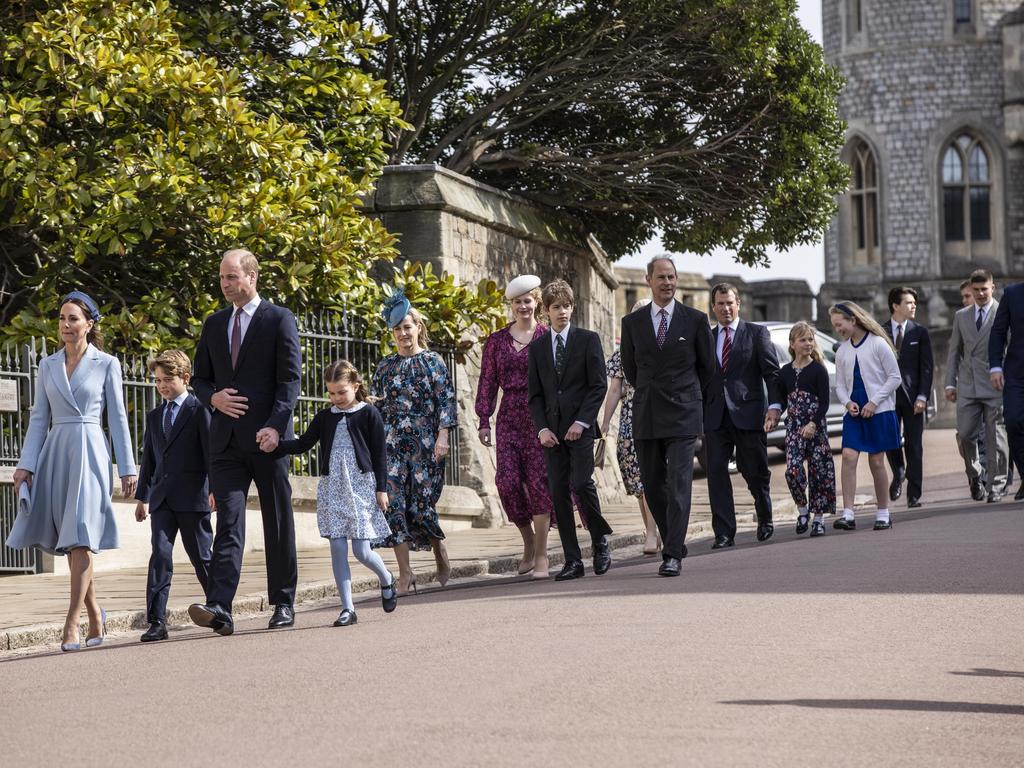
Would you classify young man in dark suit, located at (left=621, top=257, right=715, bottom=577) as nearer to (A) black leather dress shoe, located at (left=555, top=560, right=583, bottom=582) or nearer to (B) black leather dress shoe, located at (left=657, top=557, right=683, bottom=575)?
(B) black leather dress shoe, located at (left=657, top=557, right=683, bottom=575)

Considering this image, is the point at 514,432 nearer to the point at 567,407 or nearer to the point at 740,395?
the point at 567,407

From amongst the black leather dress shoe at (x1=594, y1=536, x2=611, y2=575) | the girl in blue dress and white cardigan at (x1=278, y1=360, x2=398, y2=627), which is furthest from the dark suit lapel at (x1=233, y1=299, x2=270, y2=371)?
the black leather dress shoe at (x1=594, y1=536, x2=611, y2=575)

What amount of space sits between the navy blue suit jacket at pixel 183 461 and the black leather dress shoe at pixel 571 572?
2.39 metres

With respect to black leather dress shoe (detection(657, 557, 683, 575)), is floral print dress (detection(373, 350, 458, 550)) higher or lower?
higher

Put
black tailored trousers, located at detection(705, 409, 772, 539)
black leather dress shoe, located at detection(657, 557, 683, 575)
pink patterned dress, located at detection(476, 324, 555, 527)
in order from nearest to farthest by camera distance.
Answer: black leather dress shoe, located at detection(657, 557, 683, 575)
pink patterned dress, located at detection(476, 324, 555, 527)
black tailored trousers, located at detection(705, 409, 772, 539)

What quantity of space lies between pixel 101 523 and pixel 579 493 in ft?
10.1

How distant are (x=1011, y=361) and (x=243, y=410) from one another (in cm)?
696

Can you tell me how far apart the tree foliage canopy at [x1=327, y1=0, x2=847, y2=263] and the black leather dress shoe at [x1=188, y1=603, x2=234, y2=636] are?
39.1 feet

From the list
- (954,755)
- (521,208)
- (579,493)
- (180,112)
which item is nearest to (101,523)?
(579,493)

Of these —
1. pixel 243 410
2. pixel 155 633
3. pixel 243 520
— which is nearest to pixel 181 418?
pixel 243 410

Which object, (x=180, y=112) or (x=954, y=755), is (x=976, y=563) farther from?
(x=180, y=112)

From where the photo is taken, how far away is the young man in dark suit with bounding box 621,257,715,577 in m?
10.5

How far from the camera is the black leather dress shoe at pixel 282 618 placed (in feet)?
29.0

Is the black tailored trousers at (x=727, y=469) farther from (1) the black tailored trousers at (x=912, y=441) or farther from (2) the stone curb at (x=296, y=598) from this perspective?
(1) the black tailored trousers at (x=912, y=441)
